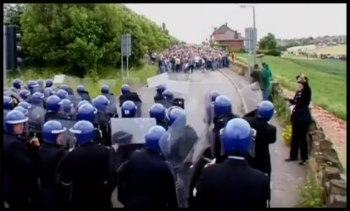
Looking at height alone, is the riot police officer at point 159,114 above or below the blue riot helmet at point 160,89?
below

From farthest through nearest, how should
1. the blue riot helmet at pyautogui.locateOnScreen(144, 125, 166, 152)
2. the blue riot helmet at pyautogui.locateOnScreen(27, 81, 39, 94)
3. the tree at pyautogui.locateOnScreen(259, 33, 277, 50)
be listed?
the tree at pyautogui.locateOnScreen(259, 33, 277, 50) < the blue riot helmet at pyautogui.locateOnScreen(27, 81, 39, 94) < the blue riot helmet at pyautogui.locateOnScreen(144, 125, 166, 152)

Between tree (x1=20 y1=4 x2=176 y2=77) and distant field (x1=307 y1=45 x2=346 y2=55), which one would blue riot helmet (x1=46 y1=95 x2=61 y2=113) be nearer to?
distant field (x1=307 y1=45 x2=346 y2=55)

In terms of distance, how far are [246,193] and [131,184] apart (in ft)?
4.77

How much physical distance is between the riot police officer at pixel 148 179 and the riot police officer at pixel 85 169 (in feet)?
1.32

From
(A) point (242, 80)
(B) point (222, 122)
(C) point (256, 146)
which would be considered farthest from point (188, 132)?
(A) point (242, 80)

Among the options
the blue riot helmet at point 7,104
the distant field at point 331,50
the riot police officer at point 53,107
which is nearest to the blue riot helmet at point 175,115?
the riot police officer at point 53,107

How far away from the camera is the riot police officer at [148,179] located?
588cm

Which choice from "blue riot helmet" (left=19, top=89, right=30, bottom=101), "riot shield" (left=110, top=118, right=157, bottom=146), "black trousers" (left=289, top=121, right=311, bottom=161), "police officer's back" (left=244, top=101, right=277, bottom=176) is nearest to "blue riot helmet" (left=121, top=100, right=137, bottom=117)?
"riot shield" (left=110, top=118, right=157, bottom=146)

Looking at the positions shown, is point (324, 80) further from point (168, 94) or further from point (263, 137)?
point (263, 137)

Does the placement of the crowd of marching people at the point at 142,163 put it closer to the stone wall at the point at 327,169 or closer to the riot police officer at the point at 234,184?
the riot police officer at the point at 234,184

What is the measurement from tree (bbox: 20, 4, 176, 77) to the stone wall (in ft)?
49.7

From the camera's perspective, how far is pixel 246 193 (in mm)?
4863

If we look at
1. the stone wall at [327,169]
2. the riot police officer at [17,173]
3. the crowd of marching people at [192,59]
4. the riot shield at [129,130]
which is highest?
the crowd of marching people at [192,59]

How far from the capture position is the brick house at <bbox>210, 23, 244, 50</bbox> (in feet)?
100
